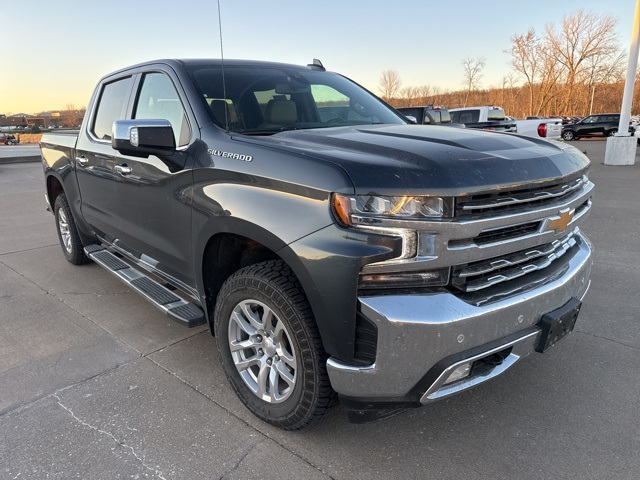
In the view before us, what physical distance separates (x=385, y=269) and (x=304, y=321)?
0.46 meters

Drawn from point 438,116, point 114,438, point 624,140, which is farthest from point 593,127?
point 114,438

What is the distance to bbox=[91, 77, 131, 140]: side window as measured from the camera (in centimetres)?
377

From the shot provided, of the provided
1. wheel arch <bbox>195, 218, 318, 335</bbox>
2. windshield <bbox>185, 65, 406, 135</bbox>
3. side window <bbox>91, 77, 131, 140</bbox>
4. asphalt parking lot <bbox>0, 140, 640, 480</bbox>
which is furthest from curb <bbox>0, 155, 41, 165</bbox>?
wheel arch <bbox>195, 218, 318, 335</bbox>

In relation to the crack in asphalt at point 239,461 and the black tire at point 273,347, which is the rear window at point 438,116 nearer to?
the black tire at point 273,347

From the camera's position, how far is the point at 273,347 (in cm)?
237

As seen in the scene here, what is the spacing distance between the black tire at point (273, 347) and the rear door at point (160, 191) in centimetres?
55

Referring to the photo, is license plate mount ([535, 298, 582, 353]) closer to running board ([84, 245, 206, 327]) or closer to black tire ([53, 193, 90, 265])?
running board ([84, 245, 206, 327])

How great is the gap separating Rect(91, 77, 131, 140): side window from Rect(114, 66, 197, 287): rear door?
10.2 inches

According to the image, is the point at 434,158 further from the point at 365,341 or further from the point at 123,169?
the point at 123,169

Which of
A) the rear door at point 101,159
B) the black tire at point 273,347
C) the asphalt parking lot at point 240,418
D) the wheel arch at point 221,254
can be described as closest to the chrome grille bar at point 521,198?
the black tire at point 273,347

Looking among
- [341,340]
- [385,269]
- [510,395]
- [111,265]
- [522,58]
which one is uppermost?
[522,58]

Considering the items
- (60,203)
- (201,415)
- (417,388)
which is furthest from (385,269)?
(60,203)

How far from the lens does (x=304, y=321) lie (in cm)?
209

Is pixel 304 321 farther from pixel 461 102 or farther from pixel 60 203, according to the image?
pixel 461 102
